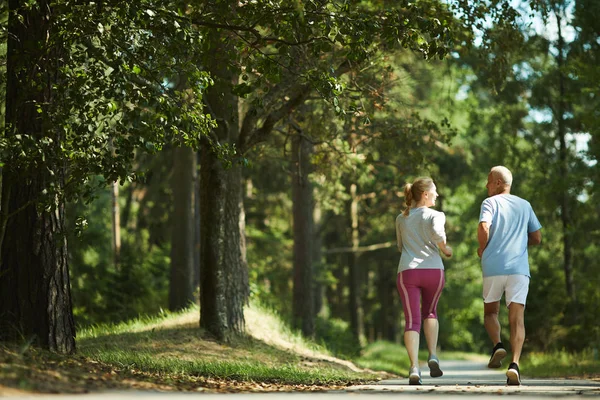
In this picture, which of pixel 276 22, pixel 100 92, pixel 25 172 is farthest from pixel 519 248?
pixel 25 172

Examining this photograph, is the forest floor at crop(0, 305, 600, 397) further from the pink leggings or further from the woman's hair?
the woman's hair

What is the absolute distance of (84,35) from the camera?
9.41 meters

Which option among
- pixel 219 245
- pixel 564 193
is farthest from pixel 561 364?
pixel 219 245

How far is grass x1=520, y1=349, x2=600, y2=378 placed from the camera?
1543 cm

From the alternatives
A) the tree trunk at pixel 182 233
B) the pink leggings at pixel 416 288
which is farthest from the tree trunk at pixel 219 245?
the tree trunk at pixel 182 233

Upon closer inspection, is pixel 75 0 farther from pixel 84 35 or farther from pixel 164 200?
pixel 164 200

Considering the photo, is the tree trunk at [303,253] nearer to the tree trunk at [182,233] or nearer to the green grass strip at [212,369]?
the tree trunk at [182,233]

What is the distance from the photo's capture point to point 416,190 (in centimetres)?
980

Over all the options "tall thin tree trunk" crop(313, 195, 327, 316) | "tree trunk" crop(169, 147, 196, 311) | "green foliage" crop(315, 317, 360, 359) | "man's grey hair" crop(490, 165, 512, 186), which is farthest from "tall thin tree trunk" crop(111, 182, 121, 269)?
"man's grey hair" crop(490, 165, 512, 186)

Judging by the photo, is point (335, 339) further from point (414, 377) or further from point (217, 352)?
point (414, 377)

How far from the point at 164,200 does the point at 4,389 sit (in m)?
24.0

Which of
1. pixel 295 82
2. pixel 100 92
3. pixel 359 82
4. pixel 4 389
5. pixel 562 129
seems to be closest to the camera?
pixel 4 389

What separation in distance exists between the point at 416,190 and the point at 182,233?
1090 centimetres

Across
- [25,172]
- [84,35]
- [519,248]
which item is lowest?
[519,248]
